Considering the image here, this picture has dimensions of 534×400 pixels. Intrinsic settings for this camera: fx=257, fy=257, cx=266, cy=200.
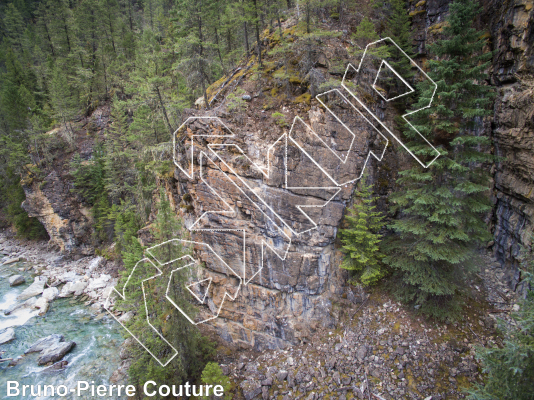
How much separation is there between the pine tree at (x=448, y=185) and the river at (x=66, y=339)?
18.0 m

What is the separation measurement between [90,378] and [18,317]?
1023 centimetres

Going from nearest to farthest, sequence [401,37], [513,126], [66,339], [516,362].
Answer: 1. [516,362]
2. [513,126]
3. [401,37]
4. [66,339]

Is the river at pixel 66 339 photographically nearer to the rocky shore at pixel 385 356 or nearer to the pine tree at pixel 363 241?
the rocky shore at pixel 385 356

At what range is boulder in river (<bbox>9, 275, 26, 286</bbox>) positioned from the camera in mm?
24016

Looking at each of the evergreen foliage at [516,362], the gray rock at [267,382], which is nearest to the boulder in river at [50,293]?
the gray rock at [267,382]

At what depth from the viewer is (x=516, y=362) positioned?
679 centimetres

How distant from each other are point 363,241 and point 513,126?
8.36 metres

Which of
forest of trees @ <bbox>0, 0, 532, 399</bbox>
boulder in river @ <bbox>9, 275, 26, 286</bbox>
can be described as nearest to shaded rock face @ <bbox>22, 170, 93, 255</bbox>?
forest of trees @ <bbox>0, 0, 532, 399</bbox>

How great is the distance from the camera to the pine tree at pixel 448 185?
985cm

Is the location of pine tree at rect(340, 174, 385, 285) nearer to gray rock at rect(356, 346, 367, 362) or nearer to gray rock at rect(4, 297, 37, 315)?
gray rock at rect(356, 346, 367, 362)

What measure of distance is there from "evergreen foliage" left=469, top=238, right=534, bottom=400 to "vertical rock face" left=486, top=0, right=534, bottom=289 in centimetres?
568

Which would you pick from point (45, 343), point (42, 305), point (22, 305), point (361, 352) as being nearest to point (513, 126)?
point (361, 352)

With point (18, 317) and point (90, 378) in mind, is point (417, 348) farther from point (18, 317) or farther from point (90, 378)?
point (18, 317)

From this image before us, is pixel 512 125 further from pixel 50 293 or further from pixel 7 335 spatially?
pixel 50 293
